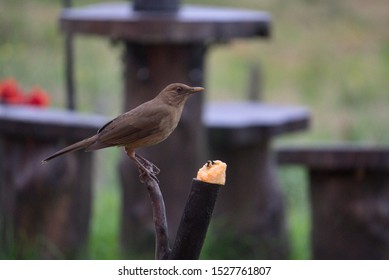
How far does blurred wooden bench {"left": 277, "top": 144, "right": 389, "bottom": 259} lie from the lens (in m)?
5.66

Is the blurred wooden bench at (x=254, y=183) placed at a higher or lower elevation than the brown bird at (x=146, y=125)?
lower

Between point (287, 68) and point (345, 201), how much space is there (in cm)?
513

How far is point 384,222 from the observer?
590 centimetres

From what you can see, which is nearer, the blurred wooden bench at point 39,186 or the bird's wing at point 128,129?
the bird's wing at point 128,129

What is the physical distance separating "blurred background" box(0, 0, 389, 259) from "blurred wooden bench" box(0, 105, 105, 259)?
43.6 inches

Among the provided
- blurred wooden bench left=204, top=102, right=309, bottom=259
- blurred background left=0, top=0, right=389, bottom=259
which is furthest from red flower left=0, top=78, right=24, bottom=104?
blurred background left=0, top=0, right=389, bottom=259

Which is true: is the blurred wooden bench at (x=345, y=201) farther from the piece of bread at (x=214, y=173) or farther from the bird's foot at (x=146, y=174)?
the piece of bread at (x=214, y=173)

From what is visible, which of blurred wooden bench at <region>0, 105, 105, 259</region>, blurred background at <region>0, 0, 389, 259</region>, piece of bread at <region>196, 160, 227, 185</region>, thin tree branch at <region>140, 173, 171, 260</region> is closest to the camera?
piece of bread at <region>196, 160, 227, 185</region>

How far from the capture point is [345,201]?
5926 millimetres

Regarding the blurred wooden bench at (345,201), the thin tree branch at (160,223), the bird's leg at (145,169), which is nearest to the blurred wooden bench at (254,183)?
the blurred wooden bench at (345,201)

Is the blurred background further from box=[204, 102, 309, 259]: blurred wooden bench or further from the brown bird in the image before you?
the brown bird

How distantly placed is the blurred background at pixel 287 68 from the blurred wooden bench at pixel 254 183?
330 millimetres

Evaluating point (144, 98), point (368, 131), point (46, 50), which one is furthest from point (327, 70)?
point (144, 98)

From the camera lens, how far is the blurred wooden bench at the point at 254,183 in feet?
20.0
